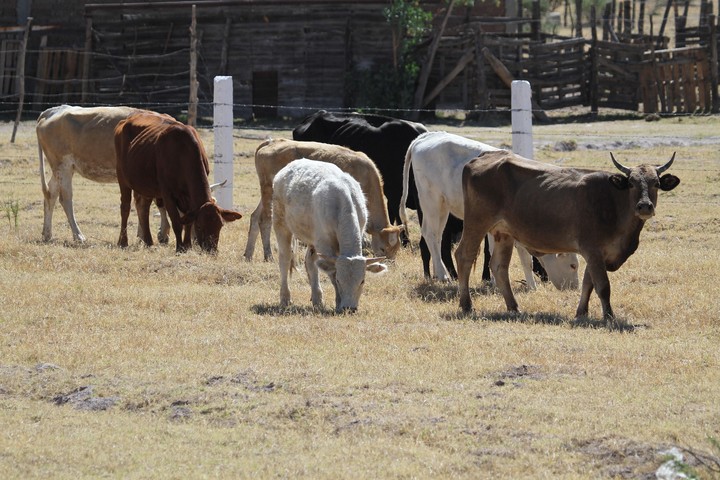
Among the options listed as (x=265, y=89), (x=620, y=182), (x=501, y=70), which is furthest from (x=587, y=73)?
(x=620, y=182)

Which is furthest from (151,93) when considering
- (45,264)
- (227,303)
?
→ (227,303)

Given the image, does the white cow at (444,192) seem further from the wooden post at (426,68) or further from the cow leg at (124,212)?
the wooden post at (426,68)

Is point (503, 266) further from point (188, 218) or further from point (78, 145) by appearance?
point (78, 145)

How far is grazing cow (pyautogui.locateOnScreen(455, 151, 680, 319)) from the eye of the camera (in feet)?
35.7

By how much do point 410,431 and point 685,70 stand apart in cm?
2650

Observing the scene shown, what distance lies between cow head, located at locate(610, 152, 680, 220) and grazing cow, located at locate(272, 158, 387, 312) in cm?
227

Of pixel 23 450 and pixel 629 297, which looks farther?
pixel 629 297

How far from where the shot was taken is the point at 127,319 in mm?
10820

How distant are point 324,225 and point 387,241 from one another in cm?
223

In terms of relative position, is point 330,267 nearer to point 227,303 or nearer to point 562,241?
point 227,303

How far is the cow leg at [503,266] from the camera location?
11695mm

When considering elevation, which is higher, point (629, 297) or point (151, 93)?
point (151, 93)

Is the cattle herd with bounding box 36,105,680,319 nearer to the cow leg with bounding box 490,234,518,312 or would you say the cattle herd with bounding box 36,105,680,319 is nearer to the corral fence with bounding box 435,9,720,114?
the cow leg with bounding box 490,234,518,312

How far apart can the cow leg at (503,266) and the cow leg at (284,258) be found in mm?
1973
